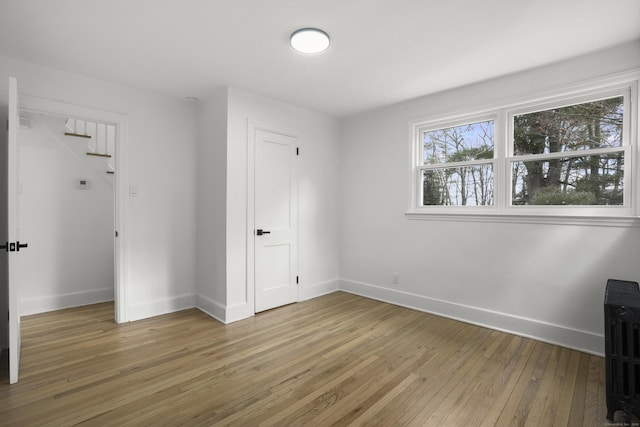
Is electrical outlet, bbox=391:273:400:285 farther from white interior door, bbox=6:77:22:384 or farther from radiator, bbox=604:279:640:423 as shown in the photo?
white interior door, bbox=6:77:22:384

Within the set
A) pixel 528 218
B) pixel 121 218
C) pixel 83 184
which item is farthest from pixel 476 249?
pixel 83 184

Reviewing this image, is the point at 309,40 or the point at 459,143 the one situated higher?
the point at 309,40

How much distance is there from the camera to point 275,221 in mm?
3822

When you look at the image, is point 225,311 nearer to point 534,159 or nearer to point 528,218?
point 528,218

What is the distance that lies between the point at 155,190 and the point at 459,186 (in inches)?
135

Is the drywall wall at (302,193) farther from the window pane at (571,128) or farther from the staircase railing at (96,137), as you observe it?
the window pane at (571,128)

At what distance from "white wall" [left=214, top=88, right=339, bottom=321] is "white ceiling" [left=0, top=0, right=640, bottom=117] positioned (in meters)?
0.44

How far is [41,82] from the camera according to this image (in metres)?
2.85

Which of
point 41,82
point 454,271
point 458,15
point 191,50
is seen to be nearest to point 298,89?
point 191,50

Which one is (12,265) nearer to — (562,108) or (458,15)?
(458,15)

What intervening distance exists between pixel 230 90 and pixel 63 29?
1399mm

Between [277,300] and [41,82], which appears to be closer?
[41,82]

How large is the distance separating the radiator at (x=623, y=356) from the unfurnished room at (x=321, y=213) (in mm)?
13

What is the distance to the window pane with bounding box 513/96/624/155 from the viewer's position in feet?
8.75
